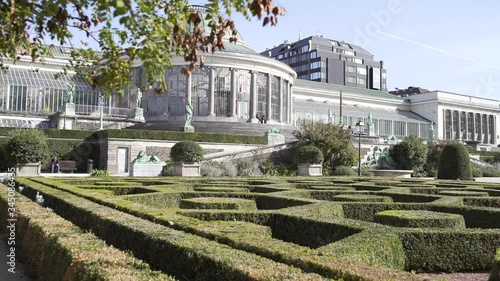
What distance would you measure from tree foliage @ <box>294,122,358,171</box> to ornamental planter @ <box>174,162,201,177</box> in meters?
12.6

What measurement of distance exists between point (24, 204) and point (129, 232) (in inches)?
184

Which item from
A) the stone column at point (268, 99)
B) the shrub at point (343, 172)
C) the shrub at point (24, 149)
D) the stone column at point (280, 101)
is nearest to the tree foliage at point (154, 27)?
the shrub at point (24, 149)

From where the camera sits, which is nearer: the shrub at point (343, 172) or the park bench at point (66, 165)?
the park bench at point (66, 165)

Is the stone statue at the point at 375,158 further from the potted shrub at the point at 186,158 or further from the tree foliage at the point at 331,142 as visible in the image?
the potted shrub at the point at 186,158

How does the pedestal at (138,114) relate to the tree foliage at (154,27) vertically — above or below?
above

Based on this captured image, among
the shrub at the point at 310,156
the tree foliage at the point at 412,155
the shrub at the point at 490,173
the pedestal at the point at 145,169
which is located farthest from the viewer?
the shrub at the point at 490,173

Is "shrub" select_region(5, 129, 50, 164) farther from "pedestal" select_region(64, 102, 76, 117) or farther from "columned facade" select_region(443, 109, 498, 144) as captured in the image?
"columned facade" select_region(443, 109, 498, 144)

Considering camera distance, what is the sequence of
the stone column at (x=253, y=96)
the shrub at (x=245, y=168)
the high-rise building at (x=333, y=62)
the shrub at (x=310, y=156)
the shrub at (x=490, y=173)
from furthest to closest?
1. the high-rise building at (x=333, y=62)
2. the stone column at (x=253, y=96)
3. the shrub at (x=490, y=173)
4. the shrub at (x=245, y=168)
5. the shrub at (x=310, y=156)

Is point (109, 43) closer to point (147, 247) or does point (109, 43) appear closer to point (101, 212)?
point (147, 247)

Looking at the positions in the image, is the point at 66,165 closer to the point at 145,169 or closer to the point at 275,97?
the point at 145,169

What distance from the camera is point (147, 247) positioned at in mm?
6246

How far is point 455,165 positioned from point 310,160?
31.3 feet

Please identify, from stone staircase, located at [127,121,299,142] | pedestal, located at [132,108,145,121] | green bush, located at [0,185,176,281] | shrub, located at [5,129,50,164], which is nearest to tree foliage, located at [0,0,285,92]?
green bush, located at [0,185,176,281]

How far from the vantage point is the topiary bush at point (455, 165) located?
30.9m
